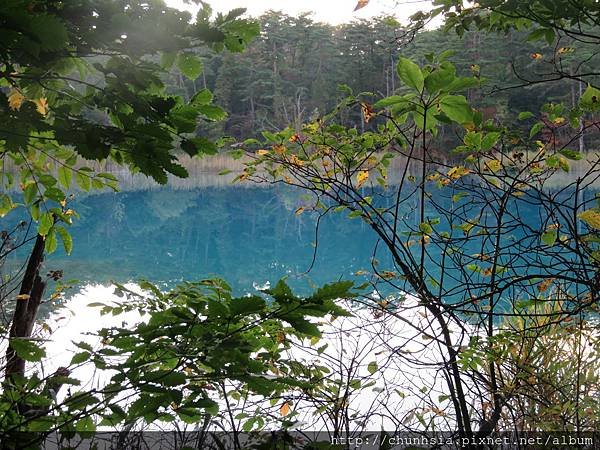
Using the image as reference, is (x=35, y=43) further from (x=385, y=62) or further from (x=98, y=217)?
(x=385, y=62)

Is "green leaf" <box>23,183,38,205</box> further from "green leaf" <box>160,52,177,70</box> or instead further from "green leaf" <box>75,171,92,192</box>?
"green leaf" <box>160,52,177,70</box>

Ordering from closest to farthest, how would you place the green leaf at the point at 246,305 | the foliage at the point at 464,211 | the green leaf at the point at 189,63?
the green leaf at the point at 246,305 < the green leaf at the point at 189,63 < the foliage at the point at 464,211

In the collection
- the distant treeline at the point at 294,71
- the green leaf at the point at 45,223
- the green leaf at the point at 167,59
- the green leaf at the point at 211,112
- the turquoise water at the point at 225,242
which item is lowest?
the green leaf at the point at 45,223

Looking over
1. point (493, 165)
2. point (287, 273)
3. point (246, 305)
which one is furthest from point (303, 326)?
point (287, 273)

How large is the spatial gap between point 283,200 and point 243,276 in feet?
28.8

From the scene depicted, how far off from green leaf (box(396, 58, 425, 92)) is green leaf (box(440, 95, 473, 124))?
6 centimetres

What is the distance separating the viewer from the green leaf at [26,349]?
991mm

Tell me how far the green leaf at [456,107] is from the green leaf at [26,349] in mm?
930

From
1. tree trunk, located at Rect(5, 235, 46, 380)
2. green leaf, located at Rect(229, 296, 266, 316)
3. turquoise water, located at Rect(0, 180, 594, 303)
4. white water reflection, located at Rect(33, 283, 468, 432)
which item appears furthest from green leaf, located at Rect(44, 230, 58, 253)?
turquoise water, located at Rect(0, 180, 594, 303)

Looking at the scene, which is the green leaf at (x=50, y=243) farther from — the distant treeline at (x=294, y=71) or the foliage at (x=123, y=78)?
the distant treeline at (x=294, y=71)

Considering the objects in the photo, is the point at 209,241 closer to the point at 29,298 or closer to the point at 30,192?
the point at 29,298

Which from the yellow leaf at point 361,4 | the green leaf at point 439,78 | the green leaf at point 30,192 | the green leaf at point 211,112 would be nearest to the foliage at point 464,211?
the green leaf at point 439,78

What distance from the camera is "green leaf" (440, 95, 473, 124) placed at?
1.16 m

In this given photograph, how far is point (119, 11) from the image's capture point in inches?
36.0
